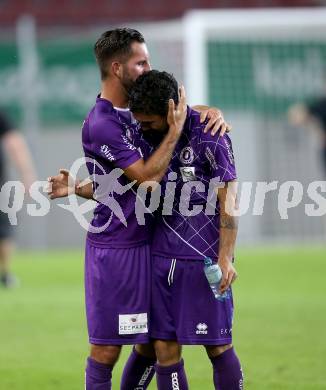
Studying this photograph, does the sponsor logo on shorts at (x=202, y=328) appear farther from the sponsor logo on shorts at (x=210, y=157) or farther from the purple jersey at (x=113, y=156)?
the sponsor logo on shorts at (x=210, y=157)

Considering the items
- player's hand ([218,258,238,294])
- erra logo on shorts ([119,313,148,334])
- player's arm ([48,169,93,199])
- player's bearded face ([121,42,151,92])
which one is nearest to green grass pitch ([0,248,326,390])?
erra logo on shorts ([119,313,148,334])

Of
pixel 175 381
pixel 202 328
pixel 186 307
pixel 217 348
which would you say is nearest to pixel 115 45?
pixel 186 307

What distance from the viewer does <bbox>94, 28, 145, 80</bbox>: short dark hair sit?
6.25 m

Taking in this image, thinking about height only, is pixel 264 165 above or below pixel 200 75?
below

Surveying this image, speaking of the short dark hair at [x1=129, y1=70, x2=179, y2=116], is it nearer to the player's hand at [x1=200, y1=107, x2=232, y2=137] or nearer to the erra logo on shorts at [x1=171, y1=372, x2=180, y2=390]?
the player's hand at [x1=200, y1=107, x2=232, y2=137]

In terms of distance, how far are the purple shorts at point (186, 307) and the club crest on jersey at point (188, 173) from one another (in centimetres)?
44

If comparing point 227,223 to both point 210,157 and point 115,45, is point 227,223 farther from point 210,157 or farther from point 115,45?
point 115,45

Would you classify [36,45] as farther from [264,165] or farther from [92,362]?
[92,362]

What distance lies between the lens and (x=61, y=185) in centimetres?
669

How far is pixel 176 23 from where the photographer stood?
2172 cm

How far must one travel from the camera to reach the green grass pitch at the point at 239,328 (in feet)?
26.7

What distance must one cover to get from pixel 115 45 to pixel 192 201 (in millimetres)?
937

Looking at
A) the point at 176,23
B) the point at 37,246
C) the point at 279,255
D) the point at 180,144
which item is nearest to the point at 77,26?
the point at 176,23

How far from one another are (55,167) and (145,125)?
14438 mm
